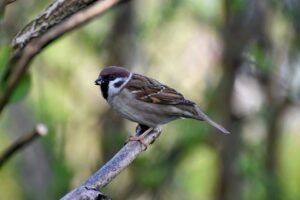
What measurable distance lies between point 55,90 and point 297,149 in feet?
8.94

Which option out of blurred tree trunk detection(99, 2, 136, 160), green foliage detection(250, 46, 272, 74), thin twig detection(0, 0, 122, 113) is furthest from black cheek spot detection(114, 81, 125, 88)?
thin twig detection(0, 0, 122, 113)

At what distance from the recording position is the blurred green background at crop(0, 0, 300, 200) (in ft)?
16.8

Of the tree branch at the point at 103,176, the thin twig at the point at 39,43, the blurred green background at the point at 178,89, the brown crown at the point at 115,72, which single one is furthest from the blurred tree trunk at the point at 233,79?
the thin twig at the point at 39,43

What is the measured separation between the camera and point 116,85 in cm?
387

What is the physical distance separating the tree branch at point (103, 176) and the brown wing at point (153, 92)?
5.58 ft

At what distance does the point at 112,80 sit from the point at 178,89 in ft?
6.04

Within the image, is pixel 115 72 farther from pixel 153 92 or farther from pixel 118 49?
pixel 118 49

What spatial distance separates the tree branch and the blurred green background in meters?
2.67

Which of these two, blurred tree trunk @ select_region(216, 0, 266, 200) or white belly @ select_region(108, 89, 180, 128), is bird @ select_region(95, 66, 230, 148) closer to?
white belly @ select_region(108, 89, 180, 128)

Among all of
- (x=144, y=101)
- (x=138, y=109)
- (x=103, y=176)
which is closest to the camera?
(x=103, y=176)

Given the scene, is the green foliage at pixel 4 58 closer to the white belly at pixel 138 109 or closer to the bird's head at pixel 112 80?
the bird's head at pixel 112 80

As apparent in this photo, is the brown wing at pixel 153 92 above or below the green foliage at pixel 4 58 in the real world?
below

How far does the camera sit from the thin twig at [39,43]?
1.69m

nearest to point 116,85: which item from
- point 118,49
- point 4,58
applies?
point 118,49
